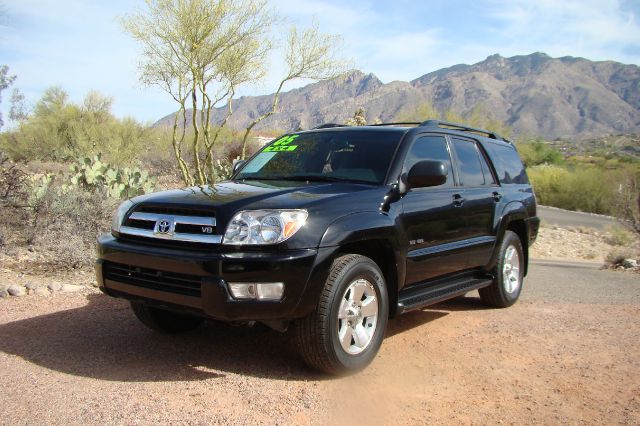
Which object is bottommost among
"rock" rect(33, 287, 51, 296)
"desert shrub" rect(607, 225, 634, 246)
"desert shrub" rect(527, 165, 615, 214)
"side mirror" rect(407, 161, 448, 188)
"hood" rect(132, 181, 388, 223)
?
"desert shrub" rect(607, 225, 634, 246)

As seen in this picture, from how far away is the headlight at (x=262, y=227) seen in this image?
4.00 meters

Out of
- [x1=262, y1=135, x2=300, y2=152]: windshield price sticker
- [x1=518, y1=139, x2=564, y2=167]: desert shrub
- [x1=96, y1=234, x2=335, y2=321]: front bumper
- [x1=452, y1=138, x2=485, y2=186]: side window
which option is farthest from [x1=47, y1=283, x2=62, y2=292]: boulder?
[x1=518, y1=139, x2=564, y2=167]: desert shrub

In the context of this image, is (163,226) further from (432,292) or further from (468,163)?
(468,163)

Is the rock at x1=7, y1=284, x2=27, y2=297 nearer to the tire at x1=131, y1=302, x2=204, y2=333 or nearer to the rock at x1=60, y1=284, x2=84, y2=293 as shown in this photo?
the rock at x1=60, y1=284, x2=84, y2=293

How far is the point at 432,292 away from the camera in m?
5.32

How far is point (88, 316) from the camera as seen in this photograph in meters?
5.83

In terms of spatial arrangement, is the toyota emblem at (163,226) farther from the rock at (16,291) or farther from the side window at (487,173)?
the side window at (487,173)

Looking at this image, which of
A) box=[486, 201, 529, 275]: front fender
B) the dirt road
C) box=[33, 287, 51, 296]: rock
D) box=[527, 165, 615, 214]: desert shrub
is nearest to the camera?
the dirt road

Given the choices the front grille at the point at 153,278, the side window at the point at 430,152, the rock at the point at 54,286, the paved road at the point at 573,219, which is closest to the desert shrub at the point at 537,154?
the paved road at the point at 573,219

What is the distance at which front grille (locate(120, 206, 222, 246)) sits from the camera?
4074 millimetres

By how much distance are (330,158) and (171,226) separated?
67.1 inches

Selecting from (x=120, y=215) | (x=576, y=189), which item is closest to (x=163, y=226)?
(x=120, y=215)

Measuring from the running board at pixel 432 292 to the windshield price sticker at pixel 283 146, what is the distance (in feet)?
5.74

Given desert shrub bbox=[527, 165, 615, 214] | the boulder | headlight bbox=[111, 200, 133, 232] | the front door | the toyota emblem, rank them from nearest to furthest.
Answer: the toyota emblem < headlight bbox=[111, 200, 133, 232] < the front door < the boulder < desert shrub bbox=[527, 165, 615, 214]
